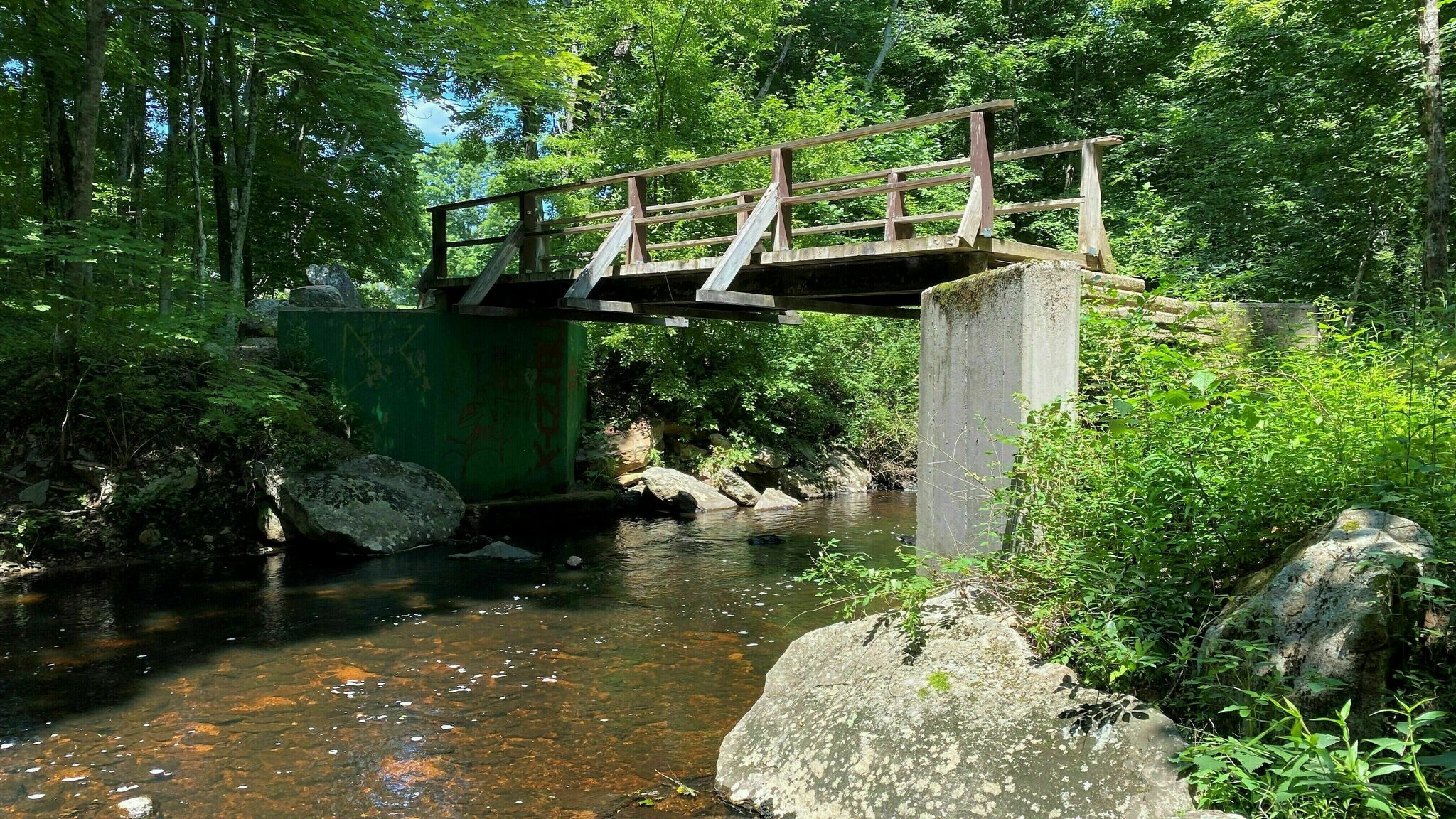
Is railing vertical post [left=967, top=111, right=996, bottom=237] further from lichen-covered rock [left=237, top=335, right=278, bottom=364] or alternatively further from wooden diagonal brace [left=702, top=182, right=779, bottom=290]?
lichen-covered rock [left=237, top=335, right=278, bottom=364]

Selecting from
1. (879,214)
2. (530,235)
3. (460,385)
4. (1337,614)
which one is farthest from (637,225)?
(879,214)

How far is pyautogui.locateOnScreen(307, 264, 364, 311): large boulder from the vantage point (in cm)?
1836

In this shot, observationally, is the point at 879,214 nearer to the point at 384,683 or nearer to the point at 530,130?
the point at 530,130

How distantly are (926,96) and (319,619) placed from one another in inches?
876

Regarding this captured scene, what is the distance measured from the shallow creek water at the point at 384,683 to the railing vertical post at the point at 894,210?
11.2 feet

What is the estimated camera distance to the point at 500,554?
35.8ft

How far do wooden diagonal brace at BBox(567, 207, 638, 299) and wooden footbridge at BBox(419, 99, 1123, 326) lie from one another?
0.02 metres

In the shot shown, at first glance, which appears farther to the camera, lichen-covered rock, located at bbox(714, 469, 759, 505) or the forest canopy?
lichen-covered rock, located at bbox(714, 469, 759, 505)

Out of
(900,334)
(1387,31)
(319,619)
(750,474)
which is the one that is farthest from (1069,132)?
(319,619)

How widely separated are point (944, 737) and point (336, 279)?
1864cm

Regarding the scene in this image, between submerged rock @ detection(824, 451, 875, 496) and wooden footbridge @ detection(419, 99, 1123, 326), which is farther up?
wooden footbridge @ detection(419, 99, 1123, 326)

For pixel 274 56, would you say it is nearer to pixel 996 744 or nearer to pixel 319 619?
pixel 319 619

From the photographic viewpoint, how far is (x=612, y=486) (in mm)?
15852

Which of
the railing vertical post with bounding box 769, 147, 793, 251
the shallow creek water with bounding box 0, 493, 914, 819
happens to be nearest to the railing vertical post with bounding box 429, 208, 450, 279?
the shallow creek water with bounding box 0, 493, 914, 819
